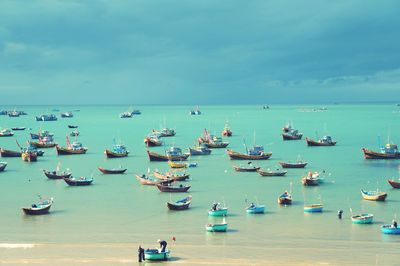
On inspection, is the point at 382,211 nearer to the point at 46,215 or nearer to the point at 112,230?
the point at 112,230

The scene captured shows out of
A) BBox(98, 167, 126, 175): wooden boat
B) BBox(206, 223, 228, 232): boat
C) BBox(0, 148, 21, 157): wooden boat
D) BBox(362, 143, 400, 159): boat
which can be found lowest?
BBox(0, 148, 21, 157): wooden boat

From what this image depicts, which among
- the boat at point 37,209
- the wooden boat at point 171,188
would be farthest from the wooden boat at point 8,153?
the boat at point 37,209

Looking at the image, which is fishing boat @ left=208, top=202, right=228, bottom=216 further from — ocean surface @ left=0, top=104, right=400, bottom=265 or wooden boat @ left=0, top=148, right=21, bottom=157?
wooden boat @ left=0, top=148, right=21, bottom=157

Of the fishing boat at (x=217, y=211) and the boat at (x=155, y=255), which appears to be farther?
the fishing boat at (x=217, y=211)

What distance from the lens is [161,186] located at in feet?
174

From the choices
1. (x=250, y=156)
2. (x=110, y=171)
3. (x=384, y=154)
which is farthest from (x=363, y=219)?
(x=384, y=154)

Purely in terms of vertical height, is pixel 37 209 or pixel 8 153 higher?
pixel 37 209

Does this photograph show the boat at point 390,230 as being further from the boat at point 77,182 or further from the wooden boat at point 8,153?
the wooden boat at point 8,153

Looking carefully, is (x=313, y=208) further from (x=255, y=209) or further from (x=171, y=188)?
(x=171, y=188)

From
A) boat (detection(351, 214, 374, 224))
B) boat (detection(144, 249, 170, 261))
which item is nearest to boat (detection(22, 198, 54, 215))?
boat (detection(144, 249, 170, 261))

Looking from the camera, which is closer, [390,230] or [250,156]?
[390,230]

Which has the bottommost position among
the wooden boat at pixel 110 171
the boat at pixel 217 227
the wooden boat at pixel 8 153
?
the wooden boat at pixel 8 153

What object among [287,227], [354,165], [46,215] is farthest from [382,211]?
[354,165]

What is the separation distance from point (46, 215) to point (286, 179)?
1029 inches
